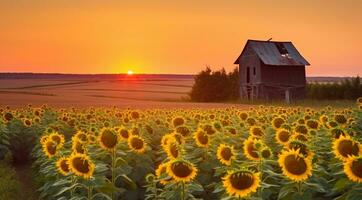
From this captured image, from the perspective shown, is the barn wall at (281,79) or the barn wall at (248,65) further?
the barn wall at (248,65)

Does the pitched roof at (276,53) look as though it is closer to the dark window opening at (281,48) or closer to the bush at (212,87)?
the dark window opening at (281,48)

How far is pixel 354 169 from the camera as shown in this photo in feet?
18.9

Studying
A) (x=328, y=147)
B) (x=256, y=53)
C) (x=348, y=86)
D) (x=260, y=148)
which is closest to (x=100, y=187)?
(x=260, y=148)

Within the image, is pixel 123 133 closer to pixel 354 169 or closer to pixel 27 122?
pixel 354 169

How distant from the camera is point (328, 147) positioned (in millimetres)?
8492

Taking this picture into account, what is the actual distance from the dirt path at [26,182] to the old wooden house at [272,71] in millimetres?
36292

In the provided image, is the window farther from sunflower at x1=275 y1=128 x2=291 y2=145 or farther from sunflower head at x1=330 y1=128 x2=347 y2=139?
sunflower at x1=275 y1=128 x2=291 y2=145

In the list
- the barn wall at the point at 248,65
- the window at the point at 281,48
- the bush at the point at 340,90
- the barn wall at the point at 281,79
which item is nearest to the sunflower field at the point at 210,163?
the barn wall at the point at 281,79

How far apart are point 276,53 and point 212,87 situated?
8.48m

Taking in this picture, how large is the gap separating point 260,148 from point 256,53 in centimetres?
4537

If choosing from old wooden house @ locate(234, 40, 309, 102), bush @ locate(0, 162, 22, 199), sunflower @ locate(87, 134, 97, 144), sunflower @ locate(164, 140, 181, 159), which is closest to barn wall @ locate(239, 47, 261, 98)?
old wooden house @ locate(234, 40, 309, 102)

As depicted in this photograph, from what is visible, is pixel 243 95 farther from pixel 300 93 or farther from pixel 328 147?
pixel 328 147

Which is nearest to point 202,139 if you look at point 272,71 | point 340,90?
point 272,71

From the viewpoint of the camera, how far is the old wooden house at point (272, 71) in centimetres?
5178
